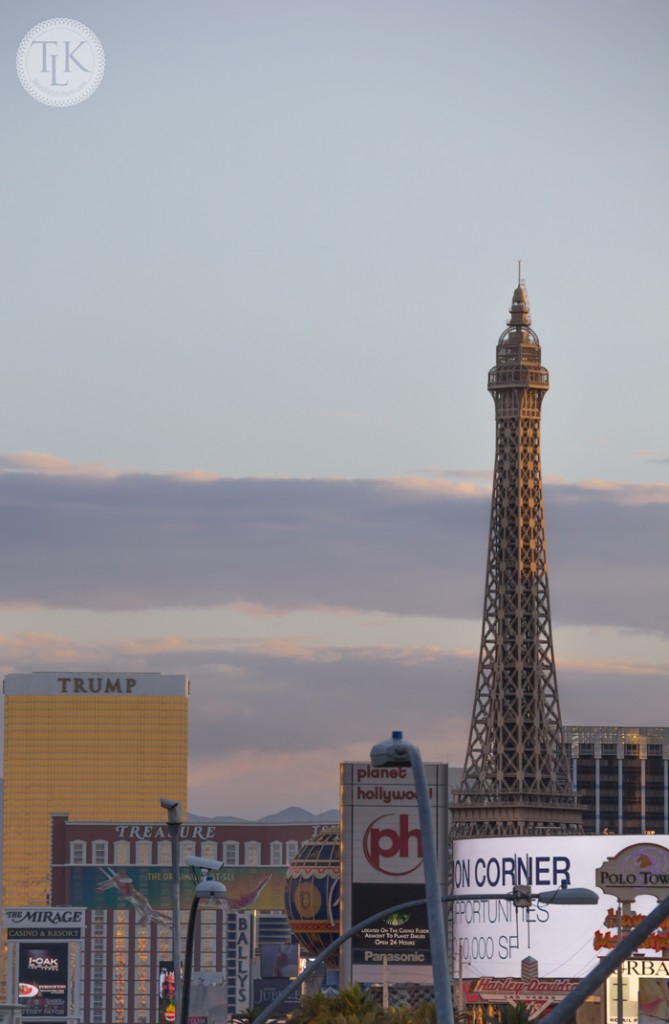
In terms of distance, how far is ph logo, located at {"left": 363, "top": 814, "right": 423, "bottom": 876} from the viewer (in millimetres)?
145625

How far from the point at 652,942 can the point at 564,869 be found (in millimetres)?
10022

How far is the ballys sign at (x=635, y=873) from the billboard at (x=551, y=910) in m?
0.05

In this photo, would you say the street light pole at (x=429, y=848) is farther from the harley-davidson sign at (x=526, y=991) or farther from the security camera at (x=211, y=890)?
the harley-davidson sign at (x=526, y=991)

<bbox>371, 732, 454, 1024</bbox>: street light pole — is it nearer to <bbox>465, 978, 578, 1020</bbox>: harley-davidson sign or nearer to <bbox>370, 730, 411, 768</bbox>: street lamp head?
<bbox>370, 730, 411, 768</bbox>: street lamp head

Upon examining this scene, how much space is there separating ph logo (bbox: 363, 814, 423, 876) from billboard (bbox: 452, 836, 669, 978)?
9.21 metres

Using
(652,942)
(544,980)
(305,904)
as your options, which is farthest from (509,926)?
(305,904)

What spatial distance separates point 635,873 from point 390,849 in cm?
2804

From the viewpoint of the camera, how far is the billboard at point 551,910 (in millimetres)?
123750

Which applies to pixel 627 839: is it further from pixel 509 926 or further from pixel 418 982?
pixel 418 982

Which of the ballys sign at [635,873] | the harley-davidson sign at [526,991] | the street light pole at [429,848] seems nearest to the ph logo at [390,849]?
the harley-davidson sign at [526,991]

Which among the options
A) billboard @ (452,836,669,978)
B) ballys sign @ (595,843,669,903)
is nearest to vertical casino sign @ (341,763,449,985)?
billboard @ (452,836,669,978)

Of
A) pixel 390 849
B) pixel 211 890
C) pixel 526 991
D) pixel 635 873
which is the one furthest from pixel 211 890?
pixel 390 849

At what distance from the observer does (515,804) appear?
198 meters

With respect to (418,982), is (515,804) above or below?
above
